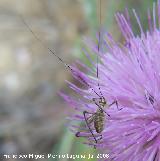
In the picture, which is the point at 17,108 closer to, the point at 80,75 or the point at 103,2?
the point at 103,2

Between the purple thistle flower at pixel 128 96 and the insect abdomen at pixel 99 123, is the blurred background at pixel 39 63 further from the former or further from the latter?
the insect abdomen at pixel 99 123

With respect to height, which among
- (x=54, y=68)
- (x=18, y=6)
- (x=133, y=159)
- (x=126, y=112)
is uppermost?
(x=18, y=6)

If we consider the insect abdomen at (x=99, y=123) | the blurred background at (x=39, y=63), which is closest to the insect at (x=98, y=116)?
the insect abdomen at (x=99, y=123)

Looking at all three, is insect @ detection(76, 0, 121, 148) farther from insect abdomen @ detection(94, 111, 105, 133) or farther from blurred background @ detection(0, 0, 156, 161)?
blurred background @ detection(0, 0, 156, 161)

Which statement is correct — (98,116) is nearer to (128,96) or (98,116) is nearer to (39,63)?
(128,96)

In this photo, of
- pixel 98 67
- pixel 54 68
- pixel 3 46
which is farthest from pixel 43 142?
pixel 98 67

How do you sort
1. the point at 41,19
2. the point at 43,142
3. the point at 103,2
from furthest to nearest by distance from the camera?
1. the point at 41,19
2. the point at 103,2
3. the point at 43,142

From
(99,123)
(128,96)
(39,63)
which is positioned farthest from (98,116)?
(39,63)

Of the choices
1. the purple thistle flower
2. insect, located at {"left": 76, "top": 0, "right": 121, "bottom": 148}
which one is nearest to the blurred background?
the purple thistle flower
